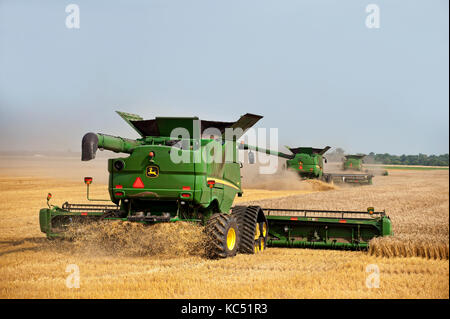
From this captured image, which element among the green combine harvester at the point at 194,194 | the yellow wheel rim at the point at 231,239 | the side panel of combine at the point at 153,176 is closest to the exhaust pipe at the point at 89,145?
the green combine harvester at the point at 194,194

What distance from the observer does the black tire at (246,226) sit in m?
10.0

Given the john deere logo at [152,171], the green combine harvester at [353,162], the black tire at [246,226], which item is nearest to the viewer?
the john deere logo at [152,171]

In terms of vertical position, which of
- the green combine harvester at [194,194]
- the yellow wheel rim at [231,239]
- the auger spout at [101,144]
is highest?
the auger spout at [101,144]

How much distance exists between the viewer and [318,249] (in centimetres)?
1097

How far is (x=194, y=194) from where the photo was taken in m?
8.97

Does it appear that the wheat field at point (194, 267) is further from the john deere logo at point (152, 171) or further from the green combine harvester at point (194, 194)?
the john deere logo at point (152, 171)

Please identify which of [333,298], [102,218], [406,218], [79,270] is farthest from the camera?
[406,218]

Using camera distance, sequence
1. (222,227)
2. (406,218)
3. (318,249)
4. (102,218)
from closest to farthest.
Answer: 1. (222,227)
2. (102,218)
3. (318,249)
4. (406,218)

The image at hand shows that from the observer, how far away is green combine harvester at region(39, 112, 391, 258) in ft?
29.5

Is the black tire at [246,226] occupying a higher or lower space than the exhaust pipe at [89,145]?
lower

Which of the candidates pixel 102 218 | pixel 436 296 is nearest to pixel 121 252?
pixel 102 218

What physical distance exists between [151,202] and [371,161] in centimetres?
5208

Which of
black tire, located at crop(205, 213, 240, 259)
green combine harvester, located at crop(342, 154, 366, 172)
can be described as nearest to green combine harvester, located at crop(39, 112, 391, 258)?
black tire, located at crop(205, 213, 240, 259)

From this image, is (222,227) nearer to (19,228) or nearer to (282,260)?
(282,260)
